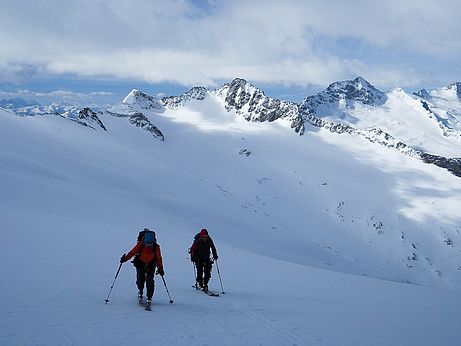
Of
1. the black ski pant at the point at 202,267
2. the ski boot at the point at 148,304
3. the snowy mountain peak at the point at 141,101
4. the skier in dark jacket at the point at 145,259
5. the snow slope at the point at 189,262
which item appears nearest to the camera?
the snow slope at the point at 189,262

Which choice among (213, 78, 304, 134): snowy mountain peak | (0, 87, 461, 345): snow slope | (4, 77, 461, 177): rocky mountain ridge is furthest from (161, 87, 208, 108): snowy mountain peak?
(0, 87, 461, 345): snow slope

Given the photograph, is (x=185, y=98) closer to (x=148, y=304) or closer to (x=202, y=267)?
(x=202, y=267)

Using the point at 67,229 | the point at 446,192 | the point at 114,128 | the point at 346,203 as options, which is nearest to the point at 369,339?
the point at 67,229

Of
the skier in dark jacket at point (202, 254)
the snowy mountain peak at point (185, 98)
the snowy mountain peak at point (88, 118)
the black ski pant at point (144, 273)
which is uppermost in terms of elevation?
the snowy mountain peak at point (185, 98)

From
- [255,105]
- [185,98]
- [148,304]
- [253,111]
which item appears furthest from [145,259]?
[185,98]

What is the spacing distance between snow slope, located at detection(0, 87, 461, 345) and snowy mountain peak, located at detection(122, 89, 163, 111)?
57630 millimetres

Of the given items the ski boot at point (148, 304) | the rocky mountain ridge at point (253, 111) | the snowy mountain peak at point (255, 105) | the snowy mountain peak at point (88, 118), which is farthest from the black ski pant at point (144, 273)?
the snowy mountain peak at point (255, 105)

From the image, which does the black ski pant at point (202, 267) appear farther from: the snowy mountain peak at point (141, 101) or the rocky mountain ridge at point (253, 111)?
the snowy mountain peak at point (141, 101)

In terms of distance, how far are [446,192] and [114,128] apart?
307 ft

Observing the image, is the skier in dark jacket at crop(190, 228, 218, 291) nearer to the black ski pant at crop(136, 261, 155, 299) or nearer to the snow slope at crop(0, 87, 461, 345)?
the snow slope at crop(0, 87, 461, 345)

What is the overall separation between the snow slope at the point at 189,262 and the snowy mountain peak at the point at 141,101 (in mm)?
57630

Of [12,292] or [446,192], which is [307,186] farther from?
[12,292]

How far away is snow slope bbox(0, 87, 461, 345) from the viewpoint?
9289 mm

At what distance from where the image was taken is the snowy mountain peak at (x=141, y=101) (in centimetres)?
14957
